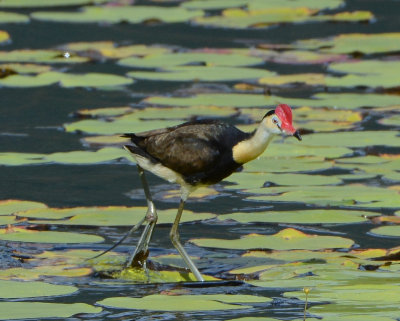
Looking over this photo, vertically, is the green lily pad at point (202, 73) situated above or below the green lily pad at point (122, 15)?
below

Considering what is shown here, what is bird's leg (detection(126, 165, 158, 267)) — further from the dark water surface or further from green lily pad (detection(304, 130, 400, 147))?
green lily pad (detection(304, 130, 400, 147))

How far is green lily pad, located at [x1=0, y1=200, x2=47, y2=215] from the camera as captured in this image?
25.1 ft

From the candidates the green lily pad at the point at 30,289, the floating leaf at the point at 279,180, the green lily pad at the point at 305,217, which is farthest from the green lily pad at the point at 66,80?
the green lily pad at the point at 30,289

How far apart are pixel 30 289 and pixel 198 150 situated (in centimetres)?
116

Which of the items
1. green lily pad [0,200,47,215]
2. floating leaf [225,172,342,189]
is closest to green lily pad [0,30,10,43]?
floating leaf [225,172,342,189]

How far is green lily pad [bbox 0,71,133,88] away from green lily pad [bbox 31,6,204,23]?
10.1ft

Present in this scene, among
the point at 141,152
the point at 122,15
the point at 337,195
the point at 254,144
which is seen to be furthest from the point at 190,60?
the point at 254,144

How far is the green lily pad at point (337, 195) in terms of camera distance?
7887 mm

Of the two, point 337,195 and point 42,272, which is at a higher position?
point 337,195

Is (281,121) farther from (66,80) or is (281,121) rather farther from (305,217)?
→ (66,80)

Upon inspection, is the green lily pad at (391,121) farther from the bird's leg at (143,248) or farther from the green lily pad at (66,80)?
the bird's leg at (143,248)

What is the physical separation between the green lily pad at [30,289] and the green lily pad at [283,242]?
122 centimetres

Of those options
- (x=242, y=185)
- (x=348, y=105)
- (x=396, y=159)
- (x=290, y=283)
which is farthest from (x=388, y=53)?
(x=290, y=283)

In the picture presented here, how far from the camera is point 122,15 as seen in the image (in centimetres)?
1526
